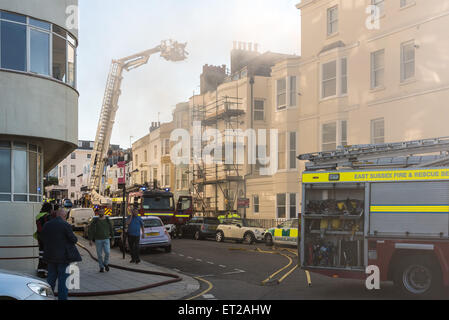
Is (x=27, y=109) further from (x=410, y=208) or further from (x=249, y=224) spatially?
(x=249, y=224)

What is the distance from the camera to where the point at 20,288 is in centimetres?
706

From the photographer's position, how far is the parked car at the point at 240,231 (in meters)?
26.9

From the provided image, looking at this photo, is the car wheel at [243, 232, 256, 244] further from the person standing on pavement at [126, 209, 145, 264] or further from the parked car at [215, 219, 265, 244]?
the person standing on pavement at [126, 209, 145, 264]

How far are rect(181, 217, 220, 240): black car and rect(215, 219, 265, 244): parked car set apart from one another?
0.75 meters

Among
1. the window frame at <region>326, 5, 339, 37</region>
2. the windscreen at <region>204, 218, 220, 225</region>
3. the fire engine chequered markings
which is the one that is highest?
the window frame at <region>326, 5, 339, 37</region>

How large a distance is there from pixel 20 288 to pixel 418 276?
7.37 metres

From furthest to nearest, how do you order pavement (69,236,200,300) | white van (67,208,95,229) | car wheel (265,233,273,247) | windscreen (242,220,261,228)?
white van (67,208,95,229)
windscreen (242,220,261,228)
car wheel (265,233,273,247)
pavement (69,236,200,300)

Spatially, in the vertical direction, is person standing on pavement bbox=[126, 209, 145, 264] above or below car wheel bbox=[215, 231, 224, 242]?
above

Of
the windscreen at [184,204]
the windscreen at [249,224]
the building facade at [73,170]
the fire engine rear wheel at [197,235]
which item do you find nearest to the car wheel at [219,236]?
the windscreen at [249,224]

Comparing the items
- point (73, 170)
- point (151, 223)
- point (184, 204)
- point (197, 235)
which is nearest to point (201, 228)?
point (197, 235)

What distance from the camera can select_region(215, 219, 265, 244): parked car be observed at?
26.9 m

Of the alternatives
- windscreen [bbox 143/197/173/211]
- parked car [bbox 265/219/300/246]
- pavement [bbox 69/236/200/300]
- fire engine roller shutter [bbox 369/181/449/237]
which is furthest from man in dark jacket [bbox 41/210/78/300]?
windscreen [bbox 143/197/173/211]

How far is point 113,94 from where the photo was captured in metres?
33.2
